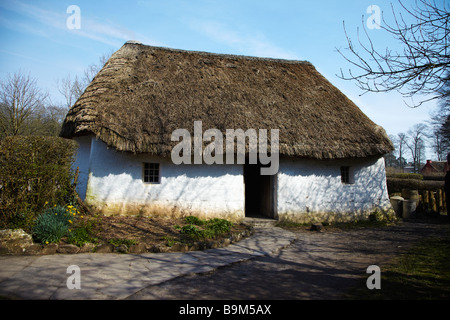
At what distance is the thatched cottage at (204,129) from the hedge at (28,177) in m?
1.96

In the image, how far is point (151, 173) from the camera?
9.23 m

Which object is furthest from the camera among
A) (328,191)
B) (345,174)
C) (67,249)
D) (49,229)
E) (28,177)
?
(345,174)

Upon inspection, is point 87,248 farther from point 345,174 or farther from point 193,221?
point 345,174

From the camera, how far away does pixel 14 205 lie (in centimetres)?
542

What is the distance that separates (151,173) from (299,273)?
240 inches

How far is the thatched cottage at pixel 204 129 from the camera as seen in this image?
28.3 feet

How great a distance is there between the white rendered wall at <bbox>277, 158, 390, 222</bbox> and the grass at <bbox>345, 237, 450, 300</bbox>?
3.90 m

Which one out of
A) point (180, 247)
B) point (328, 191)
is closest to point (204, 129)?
point (180, 247)

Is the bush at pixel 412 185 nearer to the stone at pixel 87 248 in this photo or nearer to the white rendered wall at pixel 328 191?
the white rendered wall at pixel 328 191

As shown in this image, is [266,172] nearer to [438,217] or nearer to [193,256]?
[193,256]

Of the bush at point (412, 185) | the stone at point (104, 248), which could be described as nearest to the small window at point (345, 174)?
the bush at point (412, 185)
